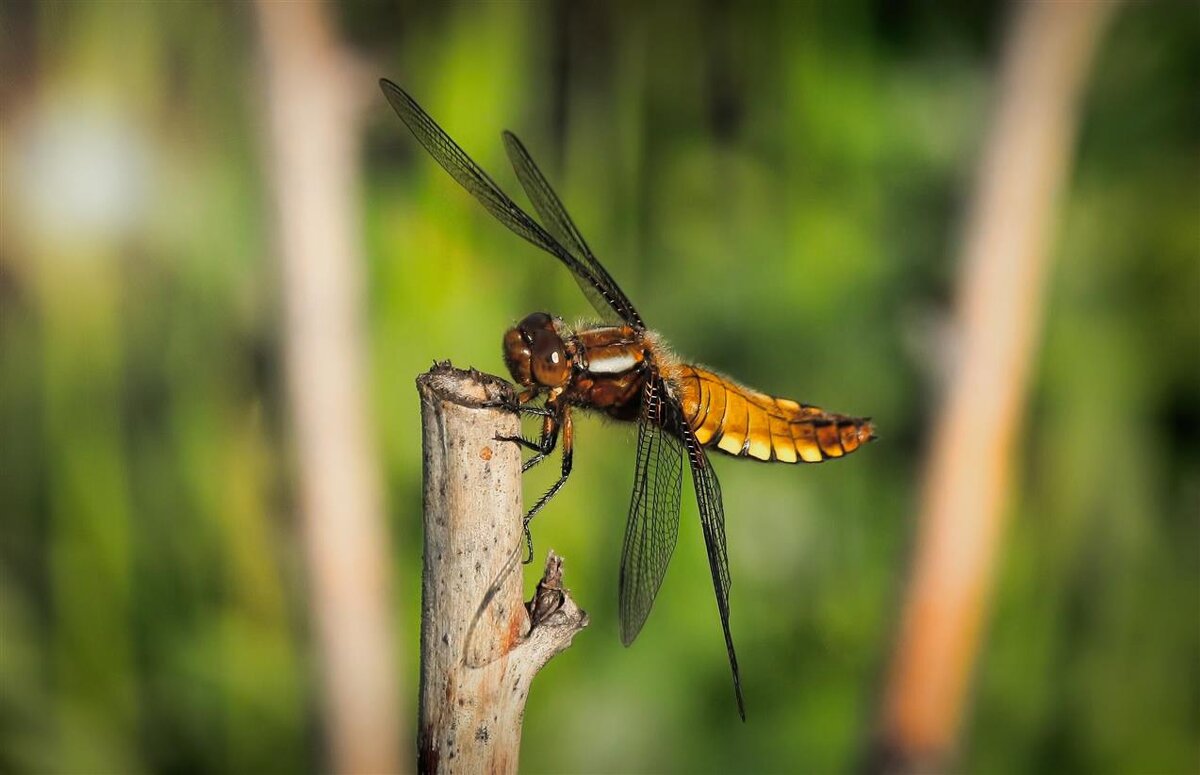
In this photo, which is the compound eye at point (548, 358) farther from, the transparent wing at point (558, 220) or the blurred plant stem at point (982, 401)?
the blurred plant stem at point (982, 401)

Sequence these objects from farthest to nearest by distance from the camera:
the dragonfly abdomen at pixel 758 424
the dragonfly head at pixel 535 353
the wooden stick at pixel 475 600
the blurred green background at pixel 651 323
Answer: the blurred green background at pixel 651 323 → the dragonfly abdomen at pixel 758 424 → the dragonfly head at pixel 535 353 → the wooden stick at pixel 475 600

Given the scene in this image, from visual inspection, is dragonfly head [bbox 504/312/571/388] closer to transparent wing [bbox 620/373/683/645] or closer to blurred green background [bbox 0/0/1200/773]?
transparent wing [bbox 620/373/683/645]

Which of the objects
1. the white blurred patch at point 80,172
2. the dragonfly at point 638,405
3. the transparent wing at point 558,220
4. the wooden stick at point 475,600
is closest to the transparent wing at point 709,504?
the dragonfly at point 638,405

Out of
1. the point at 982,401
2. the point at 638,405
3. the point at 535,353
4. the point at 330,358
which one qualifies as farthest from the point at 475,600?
the point at 982,401

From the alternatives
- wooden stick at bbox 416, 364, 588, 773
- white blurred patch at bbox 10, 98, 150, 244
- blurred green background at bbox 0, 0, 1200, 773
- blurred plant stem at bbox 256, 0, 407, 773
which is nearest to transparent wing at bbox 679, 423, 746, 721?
wooden stick at bbox 416, 364, 588, 773

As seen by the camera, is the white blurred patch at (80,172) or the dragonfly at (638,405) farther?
the white blurred patch at (80,172)

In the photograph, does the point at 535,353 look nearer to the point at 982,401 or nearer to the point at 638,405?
the point at 638,405
